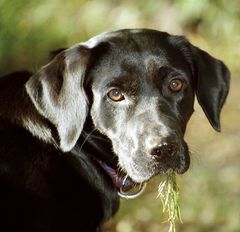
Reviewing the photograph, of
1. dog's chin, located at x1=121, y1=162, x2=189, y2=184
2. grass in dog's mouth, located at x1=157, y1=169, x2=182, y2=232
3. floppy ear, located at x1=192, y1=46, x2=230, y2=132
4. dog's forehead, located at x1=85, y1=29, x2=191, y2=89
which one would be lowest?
grass in dog's mouth, located at x1=157, y1=169, x2=182, y2=232

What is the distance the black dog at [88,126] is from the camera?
9.39 feet

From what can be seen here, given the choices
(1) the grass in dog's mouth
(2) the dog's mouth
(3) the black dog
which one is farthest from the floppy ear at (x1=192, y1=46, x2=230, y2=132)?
(2) the dog's mouth

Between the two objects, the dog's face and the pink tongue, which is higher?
the dog's face

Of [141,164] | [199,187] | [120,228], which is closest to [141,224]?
[120,228]

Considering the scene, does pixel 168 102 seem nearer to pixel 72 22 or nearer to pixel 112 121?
pixel 112 121

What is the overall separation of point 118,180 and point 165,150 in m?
0.46

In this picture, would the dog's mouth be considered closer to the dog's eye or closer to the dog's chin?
the dog's chin

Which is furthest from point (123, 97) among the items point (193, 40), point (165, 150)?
point (193, 40)

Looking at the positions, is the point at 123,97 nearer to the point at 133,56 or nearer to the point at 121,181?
the point at 133,56

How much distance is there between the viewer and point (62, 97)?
115 inches

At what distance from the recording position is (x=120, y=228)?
4.16m

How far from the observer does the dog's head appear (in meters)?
2.86

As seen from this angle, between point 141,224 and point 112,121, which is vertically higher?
point 112,121

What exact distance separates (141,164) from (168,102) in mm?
325
